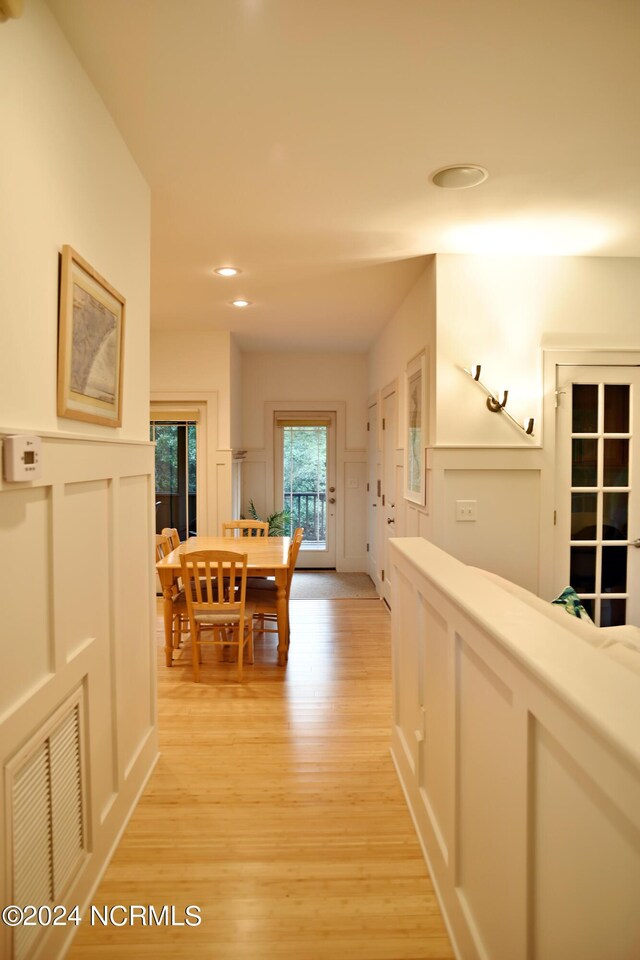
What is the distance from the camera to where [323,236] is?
3145mm

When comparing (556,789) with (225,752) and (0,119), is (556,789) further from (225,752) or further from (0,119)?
(225,752)

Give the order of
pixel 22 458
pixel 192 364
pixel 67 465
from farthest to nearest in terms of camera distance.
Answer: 1. pixel 192 364
2. pixel 67 465
3. pixel 22 458

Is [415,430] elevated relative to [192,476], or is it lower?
elevated

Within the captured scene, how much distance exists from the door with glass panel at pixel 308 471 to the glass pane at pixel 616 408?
3820mm

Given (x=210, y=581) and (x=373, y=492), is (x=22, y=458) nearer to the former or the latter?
(x=210, y=581)

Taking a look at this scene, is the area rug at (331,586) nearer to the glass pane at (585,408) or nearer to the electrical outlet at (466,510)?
the electrical outlet at (466,510)

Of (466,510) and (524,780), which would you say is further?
(466,510)

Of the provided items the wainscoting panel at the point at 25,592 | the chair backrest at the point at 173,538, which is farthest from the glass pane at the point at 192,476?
the wainscoting panel at the point at 25,592

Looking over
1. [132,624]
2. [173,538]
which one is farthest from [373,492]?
[132,624]

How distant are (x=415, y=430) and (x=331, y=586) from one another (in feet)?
8.70

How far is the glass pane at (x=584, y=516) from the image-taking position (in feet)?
11.5

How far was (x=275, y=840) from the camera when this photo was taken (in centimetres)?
205

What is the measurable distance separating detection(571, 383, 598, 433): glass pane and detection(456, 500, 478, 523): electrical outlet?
2.52ft

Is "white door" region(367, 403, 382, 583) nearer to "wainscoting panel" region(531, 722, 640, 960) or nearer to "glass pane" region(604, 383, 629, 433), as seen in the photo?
"glass pane" region(604, 383, 629, 433)
